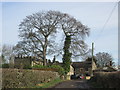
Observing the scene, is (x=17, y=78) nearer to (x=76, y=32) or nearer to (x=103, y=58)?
(x=76, y=32)

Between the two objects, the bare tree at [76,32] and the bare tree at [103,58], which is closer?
the bare tree at [76,32]

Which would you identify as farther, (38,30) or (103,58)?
(103,58)

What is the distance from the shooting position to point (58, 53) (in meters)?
52.8

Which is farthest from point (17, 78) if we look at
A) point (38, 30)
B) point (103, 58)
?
point (103, 58)

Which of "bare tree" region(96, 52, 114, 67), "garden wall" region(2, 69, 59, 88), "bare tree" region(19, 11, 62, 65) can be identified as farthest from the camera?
"bare tree" region(96, 52, 114, 67)

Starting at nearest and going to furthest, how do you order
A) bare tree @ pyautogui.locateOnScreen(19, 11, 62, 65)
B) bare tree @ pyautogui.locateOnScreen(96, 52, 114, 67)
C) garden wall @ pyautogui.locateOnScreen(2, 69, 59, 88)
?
garden wall @ pyautogui.locateOnScreen(2, 69, 59, 88) < bare tree @ pyautogui.locateOnScreen(19, 11, 62, 65) < bare tree @ pyautogui.locateOnScreen(96, 52, 114, 67)

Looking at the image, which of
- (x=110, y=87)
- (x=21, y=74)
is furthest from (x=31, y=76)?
(x=110, y=87)

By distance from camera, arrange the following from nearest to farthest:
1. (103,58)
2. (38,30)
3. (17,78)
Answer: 1. (17,78)
2. (38,30)
3. (103,58)

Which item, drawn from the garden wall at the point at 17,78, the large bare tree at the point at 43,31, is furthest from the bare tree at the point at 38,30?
the garden wall at the point at 17,78

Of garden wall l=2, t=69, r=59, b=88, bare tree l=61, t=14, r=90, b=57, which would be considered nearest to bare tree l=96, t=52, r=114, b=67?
bare tree l=61, t=14, r=90, b=57

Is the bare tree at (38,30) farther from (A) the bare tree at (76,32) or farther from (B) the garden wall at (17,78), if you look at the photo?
(B) the garden wall at (17,78)

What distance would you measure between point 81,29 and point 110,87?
115 feet

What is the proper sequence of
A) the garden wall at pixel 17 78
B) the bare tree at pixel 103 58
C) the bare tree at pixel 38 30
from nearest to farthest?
1. the garden wall at pixel 17 78
2. the bare tree at pixel 38 30
3. the bare tree at pixel 103 58

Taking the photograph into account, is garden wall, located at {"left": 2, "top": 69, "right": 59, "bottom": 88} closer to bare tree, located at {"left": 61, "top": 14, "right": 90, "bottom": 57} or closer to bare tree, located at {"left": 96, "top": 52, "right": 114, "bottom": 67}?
bare tree, located at {"left": 61, "top": 14, "right": 90, "bottom": 57}
